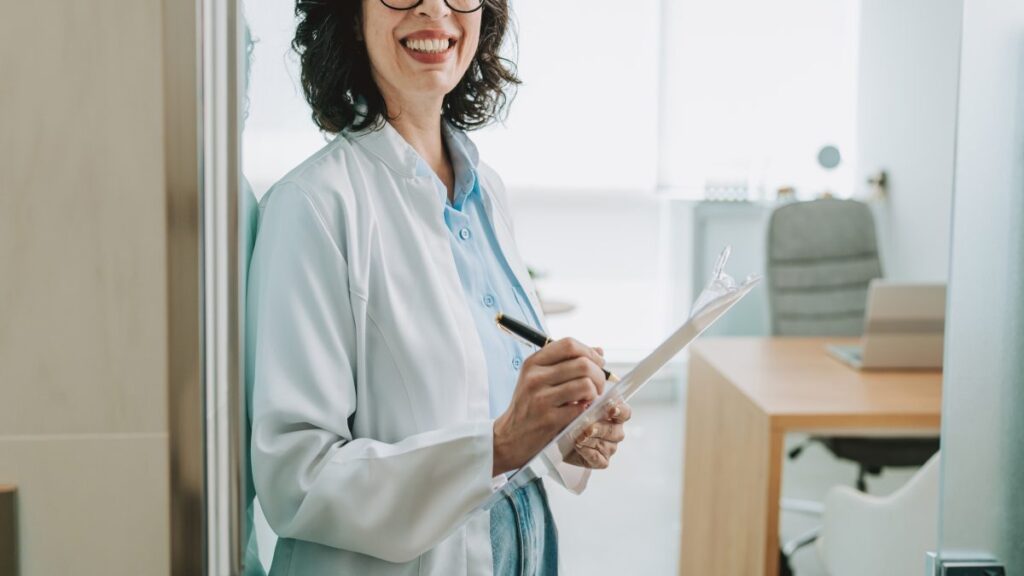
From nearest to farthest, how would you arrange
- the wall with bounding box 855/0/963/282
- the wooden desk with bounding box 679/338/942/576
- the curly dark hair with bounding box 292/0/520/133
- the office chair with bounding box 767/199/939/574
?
1. the curly dark hair with bounding box 292/0/520/133
2. the wooden desk with bounding box 679/338/942/576
3. the office chair with bounding box 767/199/939/574
4. the wall with bounding box 855/0/963/282

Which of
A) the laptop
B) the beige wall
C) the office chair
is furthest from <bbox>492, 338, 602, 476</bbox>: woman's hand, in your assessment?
the office chair

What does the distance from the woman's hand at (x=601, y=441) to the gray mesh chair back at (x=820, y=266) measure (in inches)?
66.4

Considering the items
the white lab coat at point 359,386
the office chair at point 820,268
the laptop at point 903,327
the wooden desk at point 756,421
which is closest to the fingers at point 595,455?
the white lab coat at point 359,386

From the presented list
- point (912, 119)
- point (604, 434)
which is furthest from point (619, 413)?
point (912, 119)

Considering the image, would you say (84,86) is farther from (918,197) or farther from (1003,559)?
(918,197)

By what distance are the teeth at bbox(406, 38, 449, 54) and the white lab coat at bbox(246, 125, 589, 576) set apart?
10cm

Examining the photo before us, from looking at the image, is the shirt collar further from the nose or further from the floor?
the floor

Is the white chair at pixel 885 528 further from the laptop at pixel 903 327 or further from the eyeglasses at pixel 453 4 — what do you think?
the eyeglasses at pixel 453 4

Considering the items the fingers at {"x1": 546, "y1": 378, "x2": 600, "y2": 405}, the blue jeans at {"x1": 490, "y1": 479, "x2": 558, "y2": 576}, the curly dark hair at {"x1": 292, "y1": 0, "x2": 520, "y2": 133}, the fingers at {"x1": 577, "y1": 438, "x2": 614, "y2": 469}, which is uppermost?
the curly dark hair at {"x1": 292, "y1": 0, "x2": 520, "y2": 133}

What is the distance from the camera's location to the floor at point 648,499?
4.44 feet

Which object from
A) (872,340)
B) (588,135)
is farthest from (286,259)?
(872,340)

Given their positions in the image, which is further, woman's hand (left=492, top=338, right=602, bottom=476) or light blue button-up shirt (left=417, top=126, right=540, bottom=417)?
light blue button-up shirt (left=417, top=126, right=540, bottom=417)

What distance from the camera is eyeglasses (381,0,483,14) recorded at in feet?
2.28

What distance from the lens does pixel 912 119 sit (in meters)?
2.81
